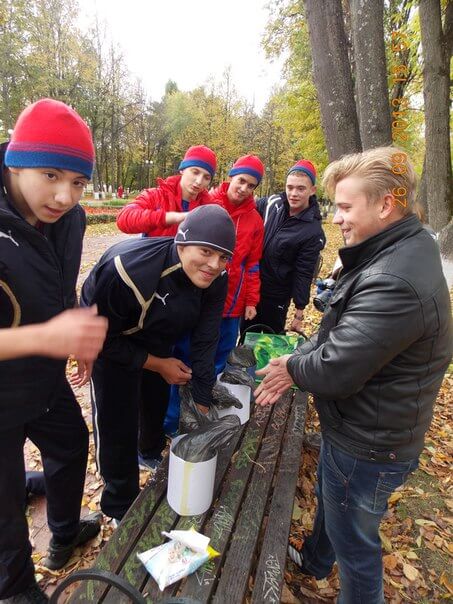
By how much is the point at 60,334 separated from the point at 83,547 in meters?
1.91

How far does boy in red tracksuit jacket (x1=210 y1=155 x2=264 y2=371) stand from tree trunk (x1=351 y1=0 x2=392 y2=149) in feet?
3.99

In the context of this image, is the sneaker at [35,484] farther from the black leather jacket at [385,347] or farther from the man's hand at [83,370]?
the black leather jacket at [385,347]

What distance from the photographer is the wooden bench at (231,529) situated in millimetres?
1435

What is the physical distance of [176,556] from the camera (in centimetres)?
152

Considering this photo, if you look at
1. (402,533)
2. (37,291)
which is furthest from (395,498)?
(37,291)

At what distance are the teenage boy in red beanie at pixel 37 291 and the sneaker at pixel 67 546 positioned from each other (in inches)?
11.9

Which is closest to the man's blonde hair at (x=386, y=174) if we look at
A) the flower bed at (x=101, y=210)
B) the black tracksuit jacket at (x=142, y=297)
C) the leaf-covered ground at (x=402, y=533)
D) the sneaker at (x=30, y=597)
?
the black tracksuit jacket at (x=142, y=297)

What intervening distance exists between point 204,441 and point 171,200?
6.39 feet

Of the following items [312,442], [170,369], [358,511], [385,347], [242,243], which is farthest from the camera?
[242,243]

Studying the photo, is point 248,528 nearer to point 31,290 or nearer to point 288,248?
point 31,290

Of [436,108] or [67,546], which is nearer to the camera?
[67,546]

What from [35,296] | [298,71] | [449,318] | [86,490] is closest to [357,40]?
[449,318]

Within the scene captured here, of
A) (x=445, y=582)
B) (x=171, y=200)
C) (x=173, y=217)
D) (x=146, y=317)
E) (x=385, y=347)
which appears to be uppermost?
(x=171, y=200)

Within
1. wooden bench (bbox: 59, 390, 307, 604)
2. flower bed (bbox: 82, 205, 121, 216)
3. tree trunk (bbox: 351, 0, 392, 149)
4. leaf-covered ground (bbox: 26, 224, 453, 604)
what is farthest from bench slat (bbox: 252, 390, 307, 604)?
flower bed (bbox: 82, 205, 121, 216)
